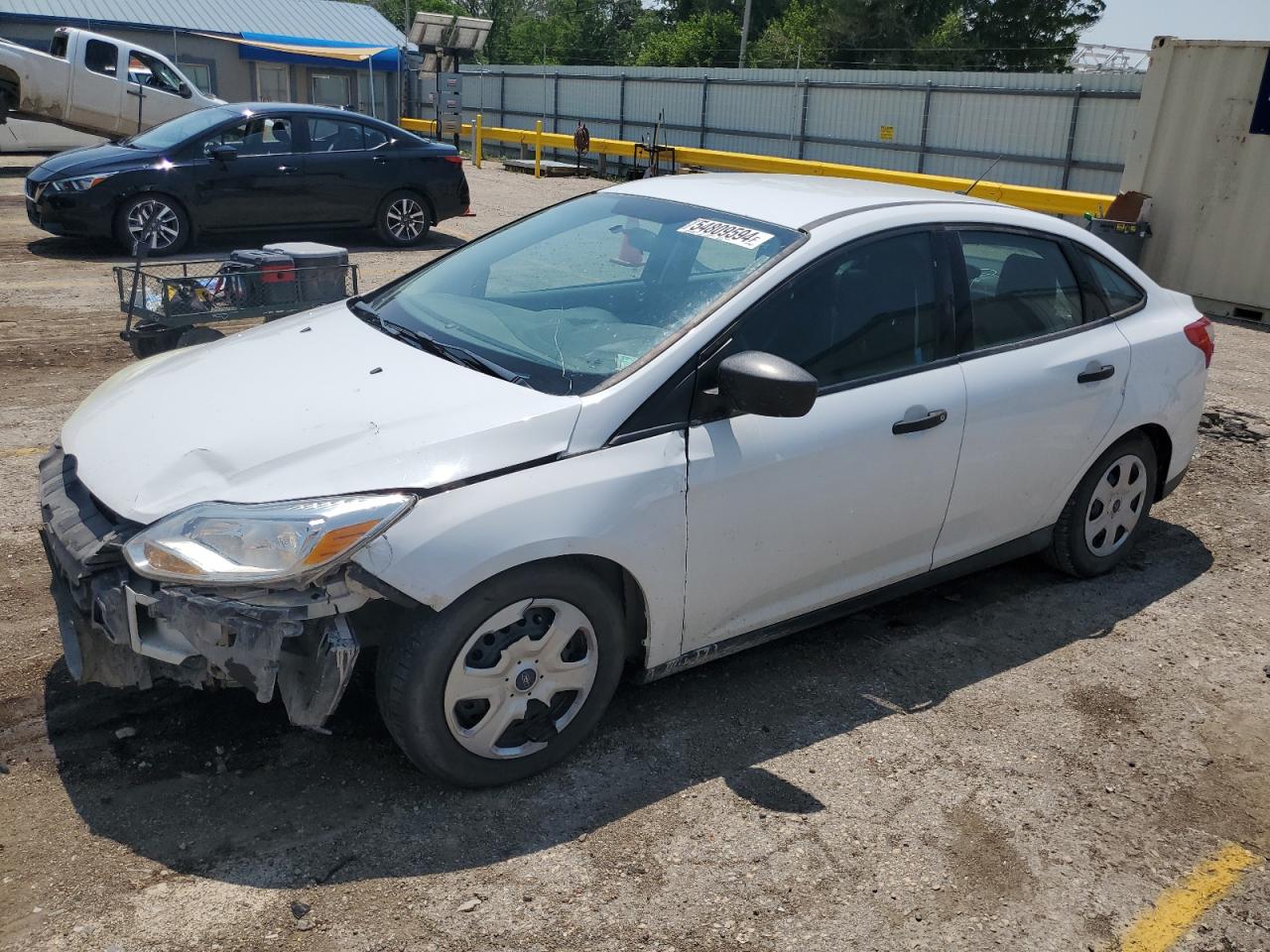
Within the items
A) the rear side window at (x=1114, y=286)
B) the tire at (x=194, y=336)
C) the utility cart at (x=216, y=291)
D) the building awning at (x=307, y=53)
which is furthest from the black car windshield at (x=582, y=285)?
the building awning at (x=307, y=53)

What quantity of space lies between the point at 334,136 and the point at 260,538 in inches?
417

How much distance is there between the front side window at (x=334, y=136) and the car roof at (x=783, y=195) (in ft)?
28.8

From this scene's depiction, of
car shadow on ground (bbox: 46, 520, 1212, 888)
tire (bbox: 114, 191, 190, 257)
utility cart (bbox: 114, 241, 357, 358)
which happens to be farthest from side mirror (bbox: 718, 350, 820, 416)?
tire (bbox: 114, 191, 190, 257)

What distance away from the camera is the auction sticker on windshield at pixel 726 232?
3.80m

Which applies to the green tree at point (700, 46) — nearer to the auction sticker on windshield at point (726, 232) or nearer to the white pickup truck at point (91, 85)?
the white pickup truck at point (91, 85)

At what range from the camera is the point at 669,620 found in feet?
11.3

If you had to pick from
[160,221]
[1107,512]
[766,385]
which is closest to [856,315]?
[766,385]

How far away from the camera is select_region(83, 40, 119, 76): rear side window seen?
55.0 ft

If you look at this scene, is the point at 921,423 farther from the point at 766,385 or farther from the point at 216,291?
the point at 216,291

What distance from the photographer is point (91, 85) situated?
16.8m

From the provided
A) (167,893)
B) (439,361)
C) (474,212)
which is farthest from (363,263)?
(167,893)

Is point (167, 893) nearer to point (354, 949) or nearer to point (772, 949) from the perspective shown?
point (354, 949)

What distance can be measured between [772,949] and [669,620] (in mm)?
1013

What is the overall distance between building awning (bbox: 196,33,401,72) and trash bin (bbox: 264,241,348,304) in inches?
984
